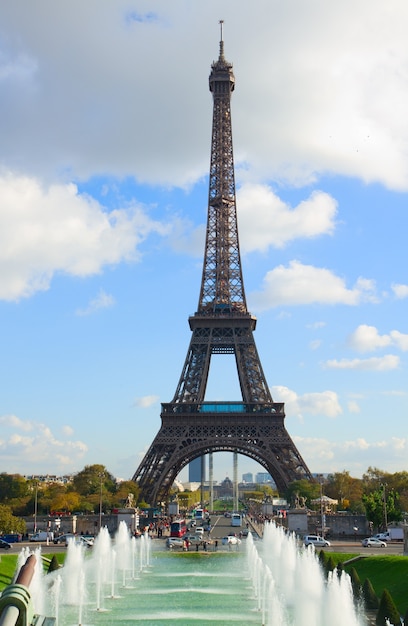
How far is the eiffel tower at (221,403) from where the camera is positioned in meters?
98.4

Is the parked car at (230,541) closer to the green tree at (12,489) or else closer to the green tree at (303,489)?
the green tree at (303,489)

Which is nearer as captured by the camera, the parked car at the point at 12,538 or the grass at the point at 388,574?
the grass at the point at 388,574

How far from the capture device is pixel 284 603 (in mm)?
34969

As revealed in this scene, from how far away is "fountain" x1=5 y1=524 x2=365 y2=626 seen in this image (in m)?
29.1

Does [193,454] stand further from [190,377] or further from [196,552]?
[196,552]

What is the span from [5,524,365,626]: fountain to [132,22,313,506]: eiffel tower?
42.8 m

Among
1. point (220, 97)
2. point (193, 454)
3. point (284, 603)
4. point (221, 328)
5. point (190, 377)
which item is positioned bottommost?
point (284, 603)

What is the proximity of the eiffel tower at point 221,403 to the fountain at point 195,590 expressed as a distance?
42828 millimetres

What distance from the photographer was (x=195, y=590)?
38.1m

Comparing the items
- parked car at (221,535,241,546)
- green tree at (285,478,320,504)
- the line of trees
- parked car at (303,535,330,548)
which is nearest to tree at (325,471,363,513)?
the line of trees

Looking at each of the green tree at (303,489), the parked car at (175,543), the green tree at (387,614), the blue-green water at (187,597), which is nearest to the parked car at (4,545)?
the parked car at (175,543)

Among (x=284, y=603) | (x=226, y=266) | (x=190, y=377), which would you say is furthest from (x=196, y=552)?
(x=226, y=266)

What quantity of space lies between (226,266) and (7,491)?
156ft

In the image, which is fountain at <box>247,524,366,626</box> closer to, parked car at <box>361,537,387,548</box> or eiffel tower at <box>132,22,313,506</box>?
parked car at <box>361,537,387,548</box>
